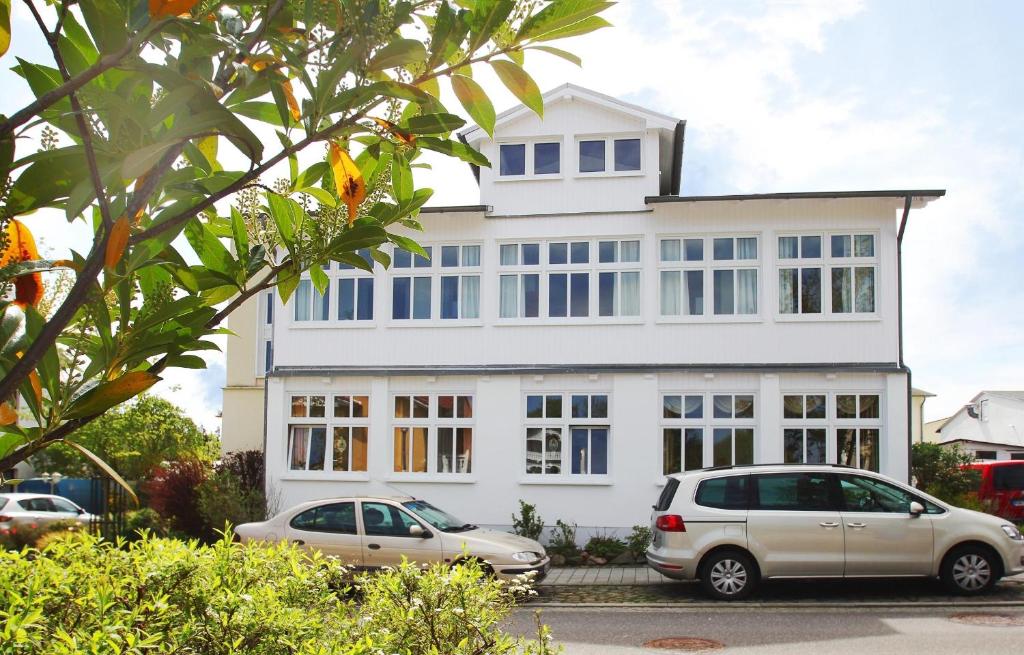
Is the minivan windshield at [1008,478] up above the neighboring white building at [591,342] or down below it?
below

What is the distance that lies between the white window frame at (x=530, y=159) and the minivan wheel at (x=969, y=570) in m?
10.7

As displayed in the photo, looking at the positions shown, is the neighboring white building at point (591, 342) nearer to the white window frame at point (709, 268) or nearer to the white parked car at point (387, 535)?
the white window frame at point (709, 268)

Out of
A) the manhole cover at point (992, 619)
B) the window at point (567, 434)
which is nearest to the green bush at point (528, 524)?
the window at point (567, 434)

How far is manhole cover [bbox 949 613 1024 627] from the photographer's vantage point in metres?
12.3

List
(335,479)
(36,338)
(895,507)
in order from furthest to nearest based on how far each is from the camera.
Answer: (335,479) → (895,507) → (36,338)

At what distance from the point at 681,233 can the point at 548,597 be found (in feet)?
28.2

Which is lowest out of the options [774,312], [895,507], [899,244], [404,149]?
[895,507]

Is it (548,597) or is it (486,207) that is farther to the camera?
(486,207)

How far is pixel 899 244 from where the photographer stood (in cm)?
2036

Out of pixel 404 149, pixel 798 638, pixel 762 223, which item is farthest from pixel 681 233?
pixel 404 149

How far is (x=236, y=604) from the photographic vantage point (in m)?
3.65

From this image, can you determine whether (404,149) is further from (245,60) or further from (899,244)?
(899,244)

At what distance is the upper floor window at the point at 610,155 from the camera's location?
69.8 feet

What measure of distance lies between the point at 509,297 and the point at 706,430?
15.8 feet
